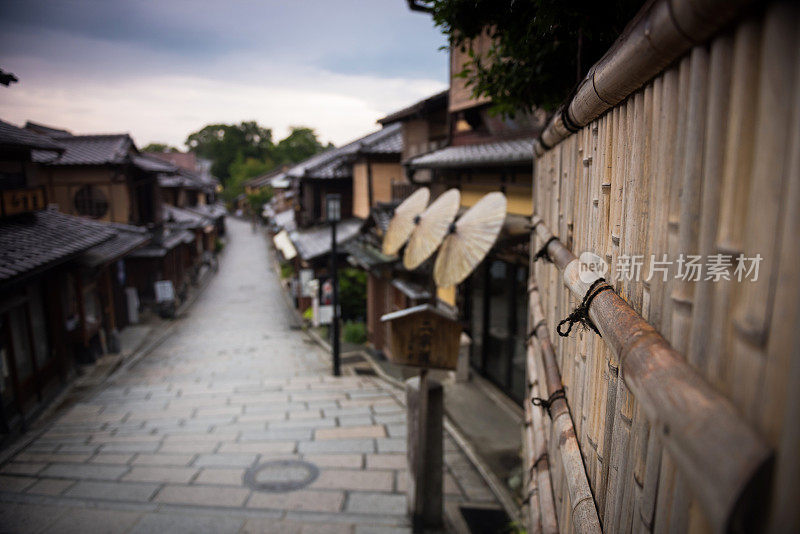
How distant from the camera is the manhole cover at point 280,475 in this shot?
26.7 ft

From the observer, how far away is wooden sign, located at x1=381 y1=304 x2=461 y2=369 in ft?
22.3

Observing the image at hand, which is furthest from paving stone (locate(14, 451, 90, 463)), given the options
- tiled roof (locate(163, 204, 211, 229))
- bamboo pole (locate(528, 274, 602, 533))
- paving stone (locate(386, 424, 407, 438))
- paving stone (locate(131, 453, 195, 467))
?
tiled roof (locate(163, 204, 211, 229))

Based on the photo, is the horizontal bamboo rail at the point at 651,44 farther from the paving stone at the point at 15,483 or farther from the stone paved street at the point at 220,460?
the paving stone at the point at 15,483

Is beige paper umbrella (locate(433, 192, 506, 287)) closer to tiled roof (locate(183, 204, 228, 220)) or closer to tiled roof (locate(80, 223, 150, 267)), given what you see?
tiled roof (locate(80, 223, 150, 267))

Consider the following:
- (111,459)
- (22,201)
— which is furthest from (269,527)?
(22,201)

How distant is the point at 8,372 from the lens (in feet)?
35.7

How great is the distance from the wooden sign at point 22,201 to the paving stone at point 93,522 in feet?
29.8

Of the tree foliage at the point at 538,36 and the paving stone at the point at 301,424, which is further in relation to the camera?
the paving stone at the point at 301,424

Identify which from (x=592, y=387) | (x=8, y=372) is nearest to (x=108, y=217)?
(x=8, y=372)

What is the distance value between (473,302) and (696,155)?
11.1 meters

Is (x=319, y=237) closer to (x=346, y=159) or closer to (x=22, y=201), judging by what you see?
(x=346, y=159)

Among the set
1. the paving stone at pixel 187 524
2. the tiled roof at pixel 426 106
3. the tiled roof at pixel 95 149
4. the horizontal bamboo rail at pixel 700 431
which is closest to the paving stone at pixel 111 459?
the paving stone at pixel 187 524

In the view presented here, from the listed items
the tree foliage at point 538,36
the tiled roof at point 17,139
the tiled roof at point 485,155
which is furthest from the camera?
the tiled roof at point 17,139

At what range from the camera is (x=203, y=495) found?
25.6 ft
